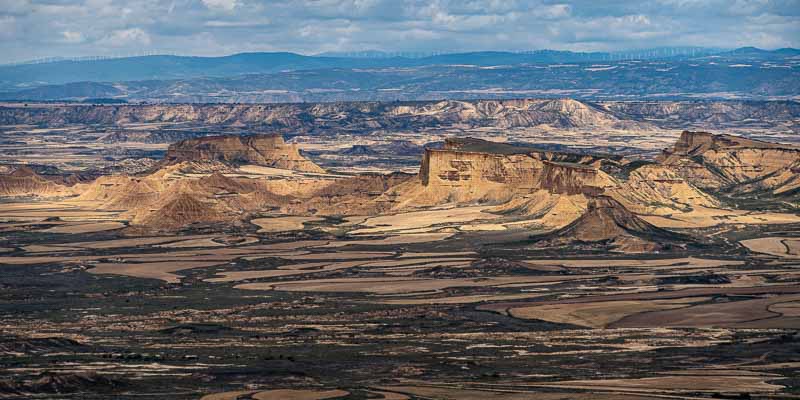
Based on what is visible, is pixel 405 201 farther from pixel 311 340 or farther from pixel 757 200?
pixel 311 340

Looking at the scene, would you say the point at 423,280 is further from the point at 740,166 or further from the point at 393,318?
the point at 740,166

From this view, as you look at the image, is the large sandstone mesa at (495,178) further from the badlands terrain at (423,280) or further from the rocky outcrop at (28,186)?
the rocky outcrop at (28,186)

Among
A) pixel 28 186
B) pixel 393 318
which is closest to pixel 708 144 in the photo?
pixel 28 186

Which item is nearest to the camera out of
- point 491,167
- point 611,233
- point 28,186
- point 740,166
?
point 611,233

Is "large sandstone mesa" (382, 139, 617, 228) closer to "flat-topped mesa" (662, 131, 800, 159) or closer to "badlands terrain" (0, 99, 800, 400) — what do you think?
"badlands terrain" (0, 99, 800, 400)

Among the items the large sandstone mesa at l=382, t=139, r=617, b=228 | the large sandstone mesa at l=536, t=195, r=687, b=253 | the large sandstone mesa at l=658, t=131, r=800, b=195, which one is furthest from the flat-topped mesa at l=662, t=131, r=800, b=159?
the large sandstone mesa at l=536, t=195, r=687, b=253

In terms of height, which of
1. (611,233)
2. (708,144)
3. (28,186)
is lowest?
(28,186)
